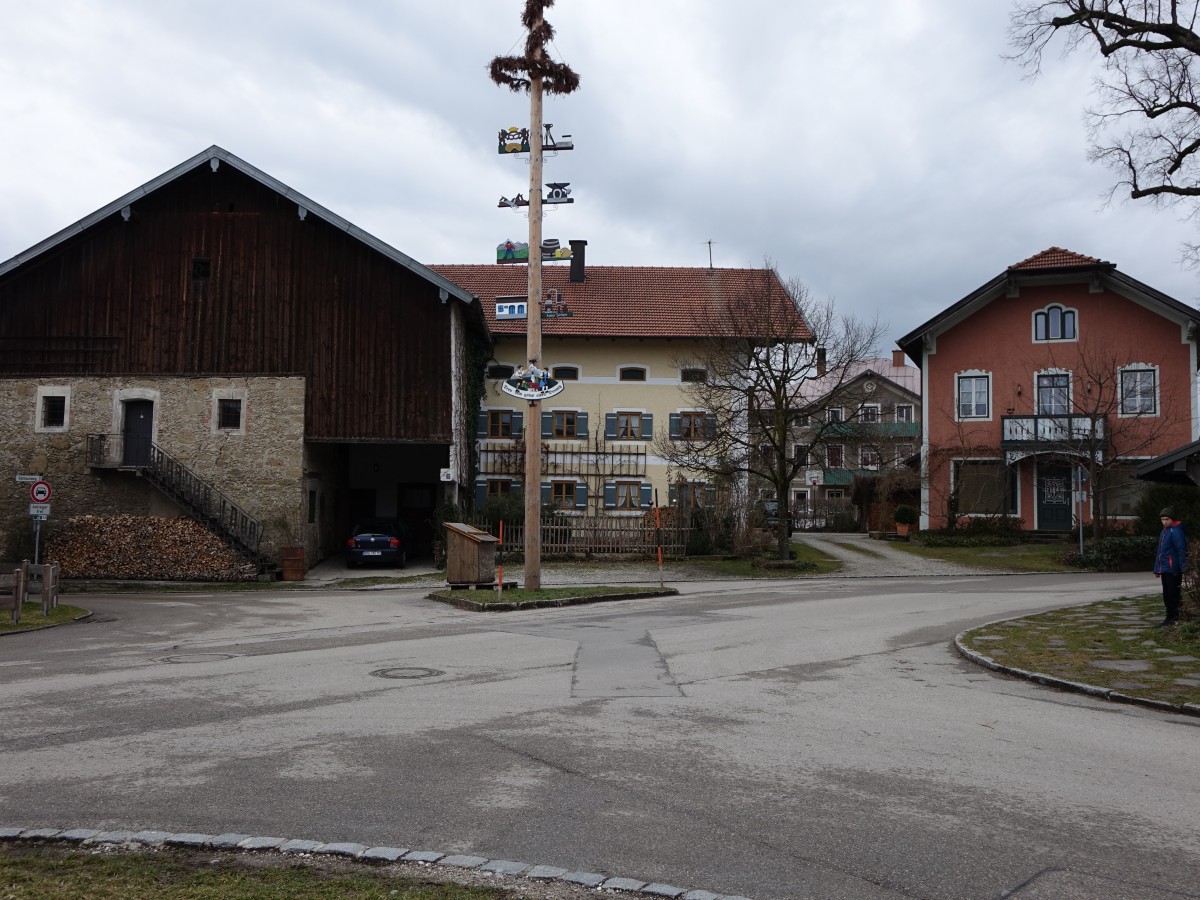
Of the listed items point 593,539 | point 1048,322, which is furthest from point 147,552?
point 1048,322

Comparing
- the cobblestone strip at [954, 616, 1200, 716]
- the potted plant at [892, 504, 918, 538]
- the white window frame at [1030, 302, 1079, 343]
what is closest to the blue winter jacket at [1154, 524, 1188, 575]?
the cobblestone strip at [954, 616, 1200, 716]

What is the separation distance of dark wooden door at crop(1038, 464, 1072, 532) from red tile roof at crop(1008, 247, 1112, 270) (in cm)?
725

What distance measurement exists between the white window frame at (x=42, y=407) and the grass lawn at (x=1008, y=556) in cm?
2781

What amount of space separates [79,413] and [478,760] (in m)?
29.2

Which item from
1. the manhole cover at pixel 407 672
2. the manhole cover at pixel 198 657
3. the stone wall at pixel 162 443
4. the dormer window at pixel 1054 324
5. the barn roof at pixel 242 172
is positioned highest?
the barn roof at pixel 242 172

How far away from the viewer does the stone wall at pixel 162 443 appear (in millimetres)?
31141

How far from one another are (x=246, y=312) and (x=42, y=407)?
693cm

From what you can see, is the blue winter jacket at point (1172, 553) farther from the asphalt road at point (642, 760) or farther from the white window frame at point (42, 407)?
the white window frame at point (42, 407)

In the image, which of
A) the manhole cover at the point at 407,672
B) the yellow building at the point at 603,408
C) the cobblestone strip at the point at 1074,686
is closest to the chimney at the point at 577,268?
the yellow building at the point at 603,408

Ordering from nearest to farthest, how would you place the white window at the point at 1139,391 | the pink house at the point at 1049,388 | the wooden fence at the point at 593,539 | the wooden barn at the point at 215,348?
1. the wooden barn at the point at 215,348
2. the wooden fence at the point at 593,539
3. the pink house at the point at 1049,388
4. the white window at the point at 1139,391

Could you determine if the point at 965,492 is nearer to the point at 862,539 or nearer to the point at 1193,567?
the point at 862,539

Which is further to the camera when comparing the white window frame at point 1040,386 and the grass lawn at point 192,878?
the white window frame at point 1040,386

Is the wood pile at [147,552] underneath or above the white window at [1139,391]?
underneath

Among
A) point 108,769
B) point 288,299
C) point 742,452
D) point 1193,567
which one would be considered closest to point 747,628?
point 1193,567
